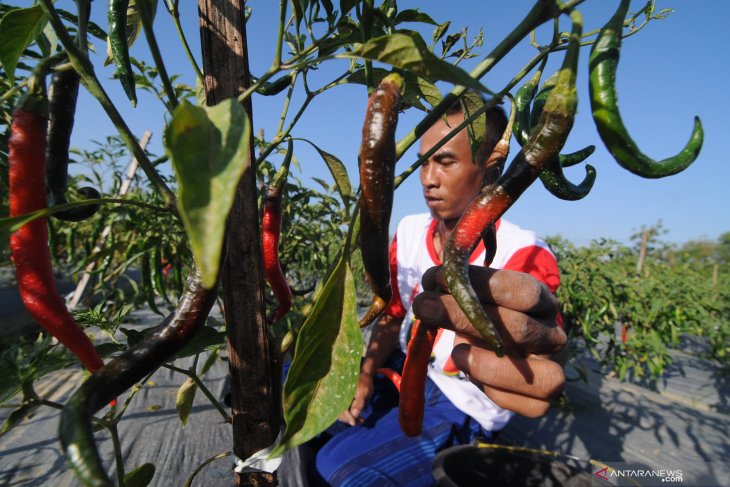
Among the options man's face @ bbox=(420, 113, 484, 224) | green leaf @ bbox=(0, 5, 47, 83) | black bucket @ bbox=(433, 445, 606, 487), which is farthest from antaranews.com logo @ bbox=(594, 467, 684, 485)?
green leaf @ bbox=(0, 5, 47, 83)

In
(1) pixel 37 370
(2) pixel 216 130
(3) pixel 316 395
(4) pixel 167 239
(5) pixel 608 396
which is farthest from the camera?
(5) pixel 608 396

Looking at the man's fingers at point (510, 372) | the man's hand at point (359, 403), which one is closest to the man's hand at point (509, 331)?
the man's fingers at point (510, 372)

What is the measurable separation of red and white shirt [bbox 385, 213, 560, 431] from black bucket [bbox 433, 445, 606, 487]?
0.28m

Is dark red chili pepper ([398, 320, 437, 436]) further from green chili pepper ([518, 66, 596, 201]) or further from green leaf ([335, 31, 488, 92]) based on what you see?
green leaf ([335, 31, 488, 92])

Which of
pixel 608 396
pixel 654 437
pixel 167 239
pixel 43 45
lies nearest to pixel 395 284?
pixel 167 239

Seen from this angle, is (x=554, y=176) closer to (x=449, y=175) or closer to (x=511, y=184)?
(x=511, y=184)

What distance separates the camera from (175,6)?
63 centimetres

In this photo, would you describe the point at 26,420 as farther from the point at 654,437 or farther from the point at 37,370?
the point at 654,437

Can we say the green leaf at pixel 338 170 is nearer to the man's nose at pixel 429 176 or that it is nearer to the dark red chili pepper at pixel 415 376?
the dark red chili pepper at pixel 415 376

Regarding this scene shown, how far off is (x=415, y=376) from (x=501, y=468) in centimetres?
136

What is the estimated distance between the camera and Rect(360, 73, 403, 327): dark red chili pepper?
1.30 ft

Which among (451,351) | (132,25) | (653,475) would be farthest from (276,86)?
(653,475)

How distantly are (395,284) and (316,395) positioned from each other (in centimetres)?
192

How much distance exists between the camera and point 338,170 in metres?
0.80
